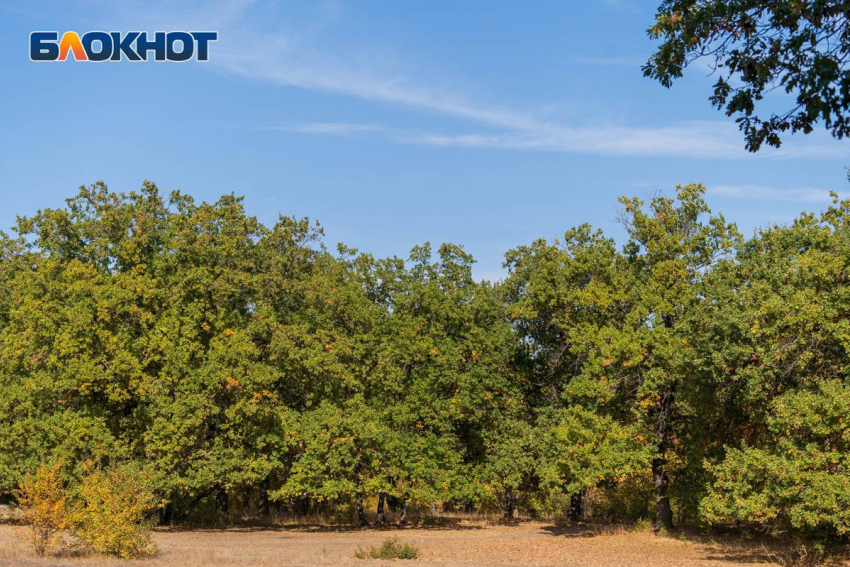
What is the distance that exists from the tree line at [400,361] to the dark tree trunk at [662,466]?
10cm

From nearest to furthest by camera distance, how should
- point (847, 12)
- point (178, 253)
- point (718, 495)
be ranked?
point (847, 12) < point (718, 495) < point (178, 253)

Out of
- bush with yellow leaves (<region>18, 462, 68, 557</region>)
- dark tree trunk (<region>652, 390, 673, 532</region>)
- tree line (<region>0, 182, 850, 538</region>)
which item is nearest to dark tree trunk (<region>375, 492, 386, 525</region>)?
tree line (<region>0, 182, 850, 538</region>)

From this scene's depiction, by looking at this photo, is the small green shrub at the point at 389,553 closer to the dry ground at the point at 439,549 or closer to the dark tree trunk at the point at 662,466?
the dry ground at the point at 439,549

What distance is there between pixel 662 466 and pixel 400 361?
47.1 ft

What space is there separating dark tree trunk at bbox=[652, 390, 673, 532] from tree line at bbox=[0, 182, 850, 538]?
98 millimetres

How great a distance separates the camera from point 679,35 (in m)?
15.3

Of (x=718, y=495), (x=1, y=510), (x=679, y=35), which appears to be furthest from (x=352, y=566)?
(x=1, y=510)

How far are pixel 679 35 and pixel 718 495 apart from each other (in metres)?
17.8

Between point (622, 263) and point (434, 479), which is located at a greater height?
point (622, 263)

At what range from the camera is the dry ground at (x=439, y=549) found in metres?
24.4

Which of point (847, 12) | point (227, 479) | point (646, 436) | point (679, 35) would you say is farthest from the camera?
point (227, 479)

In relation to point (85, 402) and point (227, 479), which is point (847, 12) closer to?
point (227, 479)

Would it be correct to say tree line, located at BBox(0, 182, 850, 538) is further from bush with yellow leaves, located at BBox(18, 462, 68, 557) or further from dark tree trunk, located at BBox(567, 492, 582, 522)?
bush with yellow leaves, located at BBox(18, 462, 68, 557)

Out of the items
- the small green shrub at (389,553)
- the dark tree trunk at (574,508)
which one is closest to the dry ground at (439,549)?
the small green shrub at (389,553)
